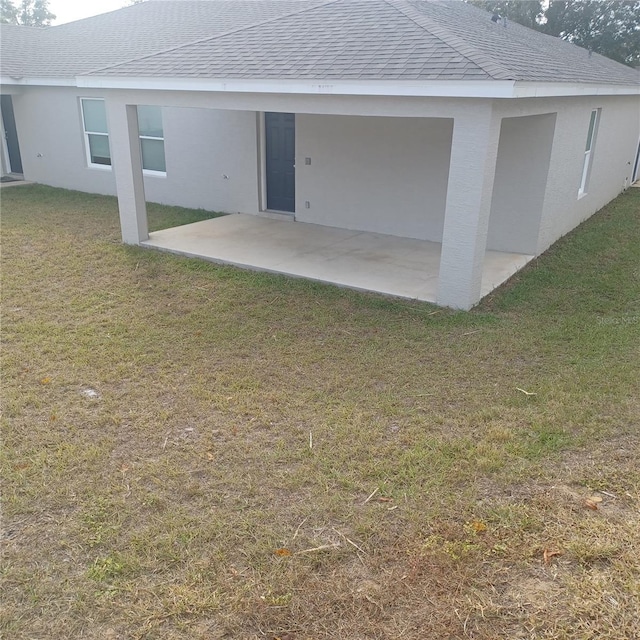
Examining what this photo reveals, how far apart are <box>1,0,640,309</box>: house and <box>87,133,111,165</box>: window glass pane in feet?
0.11

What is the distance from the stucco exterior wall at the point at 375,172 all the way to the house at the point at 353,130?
26 mm

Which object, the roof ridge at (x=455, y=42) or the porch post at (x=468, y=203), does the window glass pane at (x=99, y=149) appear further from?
the porch post at (x=468, y=203)

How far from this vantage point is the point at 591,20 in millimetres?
31500

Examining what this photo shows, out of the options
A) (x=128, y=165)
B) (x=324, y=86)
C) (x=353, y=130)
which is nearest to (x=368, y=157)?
(x=353, y=130)

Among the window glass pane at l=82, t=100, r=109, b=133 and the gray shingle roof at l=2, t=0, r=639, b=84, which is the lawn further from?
the window glass pane at l=82, t=100, r=109, b=133

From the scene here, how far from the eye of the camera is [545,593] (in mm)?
2994

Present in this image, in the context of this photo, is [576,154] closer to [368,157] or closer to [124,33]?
[368,157]

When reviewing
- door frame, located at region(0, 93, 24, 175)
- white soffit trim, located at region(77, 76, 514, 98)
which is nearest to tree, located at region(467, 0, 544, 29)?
door frame, located at region(0, 93, 24, 175)

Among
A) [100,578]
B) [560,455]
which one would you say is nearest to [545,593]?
[560,455]

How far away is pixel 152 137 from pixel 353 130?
16.8 feet

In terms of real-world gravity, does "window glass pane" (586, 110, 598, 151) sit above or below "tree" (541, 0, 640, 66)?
below

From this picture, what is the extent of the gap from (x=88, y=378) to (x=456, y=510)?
3532 millimetres

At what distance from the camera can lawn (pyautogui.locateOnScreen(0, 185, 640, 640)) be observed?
2973 mm

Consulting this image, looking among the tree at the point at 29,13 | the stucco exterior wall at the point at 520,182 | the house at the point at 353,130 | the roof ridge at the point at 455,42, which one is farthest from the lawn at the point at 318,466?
the tree at the point at 29,13
